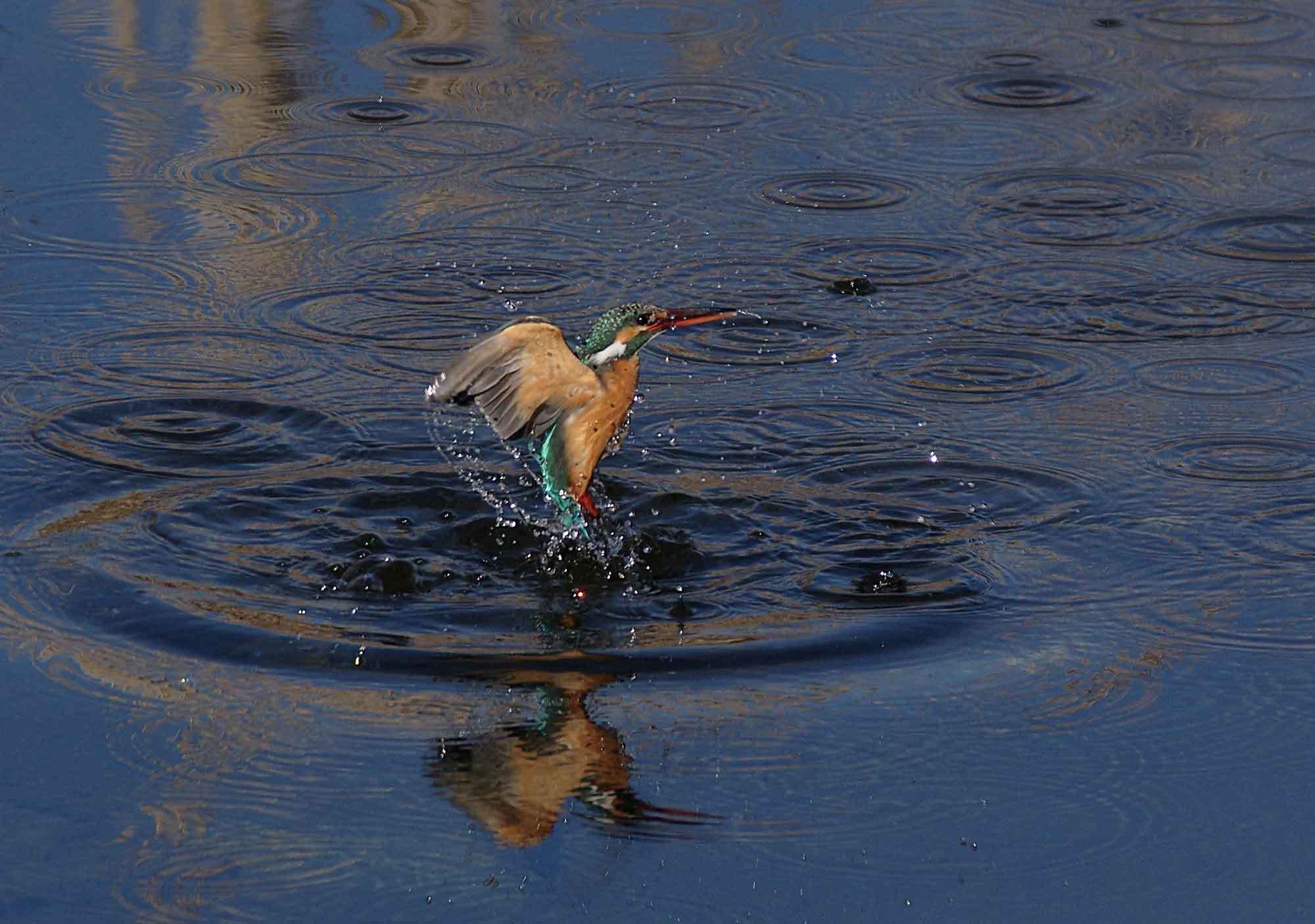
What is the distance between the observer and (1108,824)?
3.85 metres

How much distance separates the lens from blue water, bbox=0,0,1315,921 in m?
3.80

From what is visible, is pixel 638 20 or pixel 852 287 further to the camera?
pixel 638 20

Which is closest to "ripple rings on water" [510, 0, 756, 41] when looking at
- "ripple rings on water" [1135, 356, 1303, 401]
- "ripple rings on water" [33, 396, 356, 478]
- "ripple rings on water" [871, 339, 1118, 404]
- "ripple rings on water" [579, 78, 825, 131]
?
"ripple rings on water" [579, 78, 825, 131]

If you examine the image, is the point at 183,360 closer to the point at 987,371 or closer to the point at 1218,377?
the point at 987,371

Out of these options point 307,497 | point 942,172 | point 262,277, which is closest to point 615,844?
point 307,497

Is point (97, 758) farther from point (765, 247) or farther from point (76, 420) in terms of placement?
point (765, 247)

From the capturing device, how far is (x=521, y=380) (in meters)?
5.20

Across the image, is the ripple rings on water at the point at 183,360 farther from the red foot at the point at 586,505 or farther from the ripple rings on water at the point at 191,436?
the red foot at the point at 586,505

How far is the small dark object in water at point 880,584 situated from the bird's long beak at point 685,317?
0.71 m

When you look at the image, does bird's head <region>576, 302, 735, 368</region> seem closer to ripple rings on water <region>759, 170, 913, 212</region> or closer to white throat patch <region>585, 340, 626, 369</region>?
white throat patch <region>585, 340, 626, 369</region>

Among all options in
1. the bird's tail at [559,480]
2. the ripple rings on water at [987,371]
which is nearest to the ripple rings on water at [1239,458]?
the ripple rings on water at [987,371]

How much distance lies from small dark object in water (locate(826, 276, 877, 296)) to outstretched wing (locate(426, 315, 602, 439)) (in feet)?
5.61

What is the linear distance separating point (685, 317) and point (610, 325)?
0.19 m

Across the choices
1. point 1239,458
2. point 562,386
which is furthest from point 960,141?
point 562,386
